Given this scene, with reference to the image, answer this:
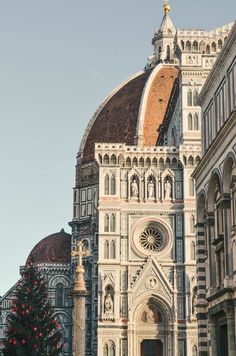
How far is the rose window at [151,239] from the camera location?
5497 cm

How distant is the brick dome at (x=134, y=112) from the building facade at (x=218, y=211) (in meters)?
46.0

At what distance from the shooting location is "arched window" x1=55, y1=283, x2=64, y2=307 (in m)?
73.4

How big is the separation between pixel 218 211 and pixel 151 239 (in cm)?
2869

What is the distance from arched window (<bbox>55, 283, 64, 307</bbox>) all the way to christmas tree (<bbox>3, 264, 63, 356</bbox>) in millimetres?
31550

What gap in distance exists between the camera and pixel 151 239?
55.2 m

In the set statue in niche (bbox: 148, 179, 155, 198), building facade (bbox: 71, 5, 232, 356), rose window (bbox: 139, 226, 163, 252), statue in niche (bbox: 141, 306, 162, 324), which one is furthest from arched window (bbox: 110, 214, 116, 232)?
statue in niche (bbox: 141, 306, 162, 324)

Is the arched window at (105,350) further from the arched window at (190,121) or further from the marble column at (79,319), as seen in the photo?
the marble column at (79,319)

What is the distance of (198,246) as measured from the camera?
29.2 m

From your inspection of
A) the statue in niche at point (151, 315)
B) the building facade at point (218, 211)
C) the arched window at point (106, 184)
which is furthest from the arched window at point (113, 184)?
the building facade at point (218, 211)

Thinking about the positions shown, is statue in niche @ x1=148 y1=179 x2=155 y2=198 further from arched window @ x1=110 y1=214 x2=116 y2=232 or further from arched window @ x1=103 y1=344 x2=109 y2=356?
arched window @ x1=103 y1=344 x2=109 y2=356

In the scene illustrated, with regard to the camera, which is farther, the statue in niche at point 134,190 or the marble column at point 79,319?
the statue in niche at point 134,190

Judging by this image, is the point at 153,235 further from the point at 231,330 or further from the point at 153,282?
the point at 231,330

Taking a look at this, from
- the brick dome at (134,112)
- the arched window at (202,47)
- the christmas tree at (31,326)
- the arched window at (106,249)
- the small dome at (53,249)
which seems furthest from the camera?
the brick dome at (134,112)

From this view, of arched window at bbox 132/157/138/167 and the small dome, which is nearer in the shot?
arched window at bbox 132/157/138/167
